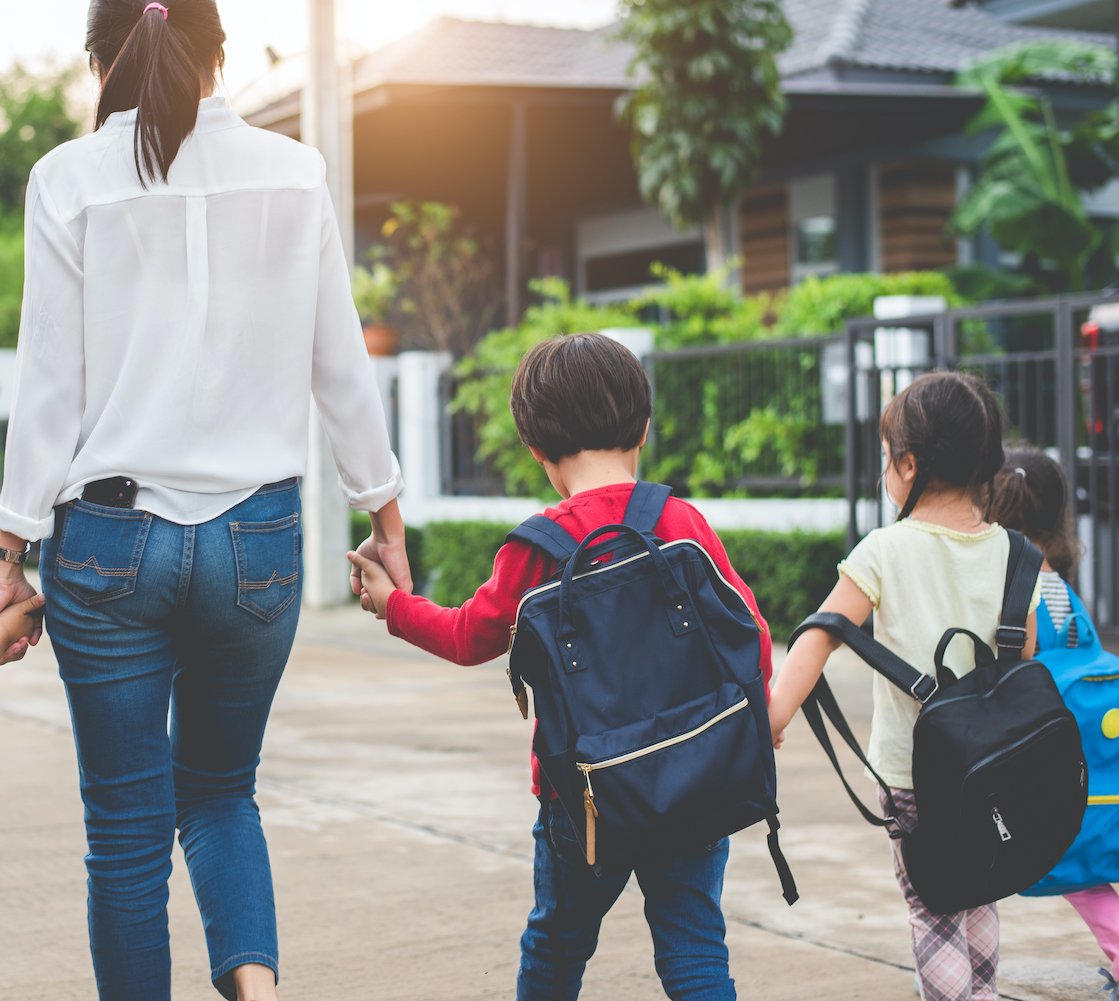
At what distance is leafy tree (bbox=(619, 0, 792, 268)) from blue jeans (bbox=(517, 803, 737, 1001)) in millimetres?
11575

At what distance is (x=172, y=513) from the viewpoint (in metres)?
2.59

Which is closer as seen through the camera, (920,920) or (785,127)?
(920,920)

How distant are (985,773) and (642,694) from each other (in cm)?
71

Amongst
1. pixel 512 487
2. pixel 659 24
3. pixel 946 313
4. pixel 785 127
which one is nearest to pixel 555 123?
pixel 785 127

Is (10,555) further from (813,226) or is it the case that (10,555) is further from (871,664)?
(813,226)

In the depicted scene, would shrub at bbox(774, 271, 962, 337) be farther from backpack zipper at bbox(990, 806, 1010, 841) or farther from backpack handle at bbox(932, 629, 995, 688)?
backpack zipper at bbox(990, 806, 1010, 841)

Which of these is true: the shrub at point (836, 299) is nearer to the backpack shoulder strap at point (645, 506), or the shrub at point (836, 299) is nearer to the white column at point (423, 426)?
the white column at point (423, 426)

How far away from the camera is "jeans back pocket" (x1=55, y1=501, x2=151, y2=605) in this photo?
256 centimetres

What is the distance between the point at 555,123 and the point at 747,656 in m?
15.0

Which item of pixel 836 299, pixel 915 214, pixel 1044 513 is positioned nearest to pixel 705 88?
pixel 836 299

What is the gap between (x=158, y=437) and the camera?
8.52ft

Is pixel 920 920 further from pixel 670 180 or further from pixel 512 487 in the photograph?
pixel 670 180

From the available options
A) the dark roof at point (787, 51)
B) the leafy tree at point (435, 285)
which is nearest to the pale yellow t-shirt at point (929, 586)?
the dark roof at point (787, 51)

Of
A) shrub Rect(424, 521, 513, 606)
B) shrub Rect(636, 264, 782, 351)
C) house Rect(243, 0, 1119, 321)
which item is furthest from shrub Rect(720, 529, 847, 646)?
house Rect(243, 0, 1119, 321)
